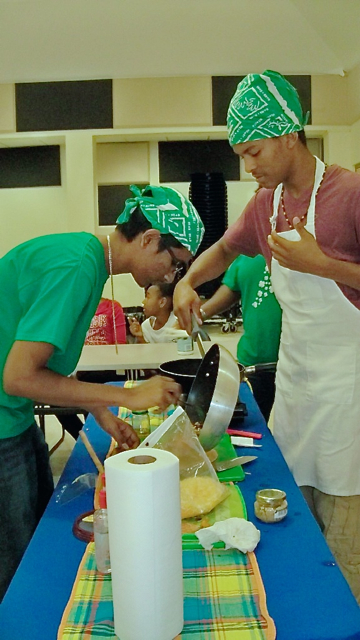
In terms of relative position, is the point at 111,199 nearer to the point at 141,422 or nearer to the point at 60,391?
the point at 141,422

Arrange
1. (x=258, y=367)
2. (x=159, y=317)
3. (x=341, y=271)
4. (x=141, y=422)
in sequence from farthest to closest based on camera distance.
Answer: (x=159, y=317)
(x=258, y=367)
(x=141, y=422)
(x=341, y=271)

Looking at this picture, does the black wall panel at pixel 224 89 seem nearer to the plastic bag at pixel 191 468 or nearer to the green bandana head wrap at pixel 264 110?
the green bandana head wrap at pixel 264 110

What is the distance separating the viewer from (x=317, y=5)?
153 inches

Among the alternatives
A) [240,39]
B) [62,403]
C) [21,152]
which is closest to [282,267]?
[62,403]

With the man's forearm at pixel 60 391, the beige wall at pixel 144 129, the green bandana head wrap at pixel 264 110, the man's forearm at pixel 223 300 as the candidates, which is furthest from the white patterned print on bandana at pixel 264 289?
the beige wall at pixel 144 129

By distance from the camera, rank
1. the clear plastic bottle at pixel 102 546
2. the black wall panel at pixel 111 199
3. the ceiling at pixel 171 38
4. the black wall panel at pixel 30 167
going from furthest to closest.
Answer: the black wall panel at pixel 30 167 → the black wall panel at pixel 111 199 → the ceiling at pixel 171 38 → the clear plastic bottle at pixel 102 546

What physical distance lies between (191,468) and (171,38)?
4.05 metres

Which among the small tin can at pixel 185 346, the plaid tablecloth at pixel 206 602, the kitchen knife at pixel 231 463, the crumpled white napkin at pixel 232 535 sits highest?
the crumpled white napkin at pixel 232 535

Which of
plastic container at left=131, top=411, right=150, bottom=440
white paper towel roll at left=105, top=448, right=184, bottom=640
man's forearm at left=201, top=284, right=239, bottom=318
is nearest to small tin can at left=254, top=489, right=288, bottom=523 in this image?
white paper towel roll at left=105, top=448, right=184, bottom=640

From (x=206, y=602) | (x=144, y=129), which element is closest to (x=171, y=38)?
Result: (x=144, y=129)

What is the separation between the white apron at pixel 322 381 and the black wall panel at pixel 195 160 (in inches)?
141

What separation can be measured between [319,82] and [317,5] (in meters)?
0.96

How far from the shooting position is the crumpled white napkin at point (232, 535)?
3.23 feet

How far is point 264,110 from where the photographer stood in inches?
60.2
